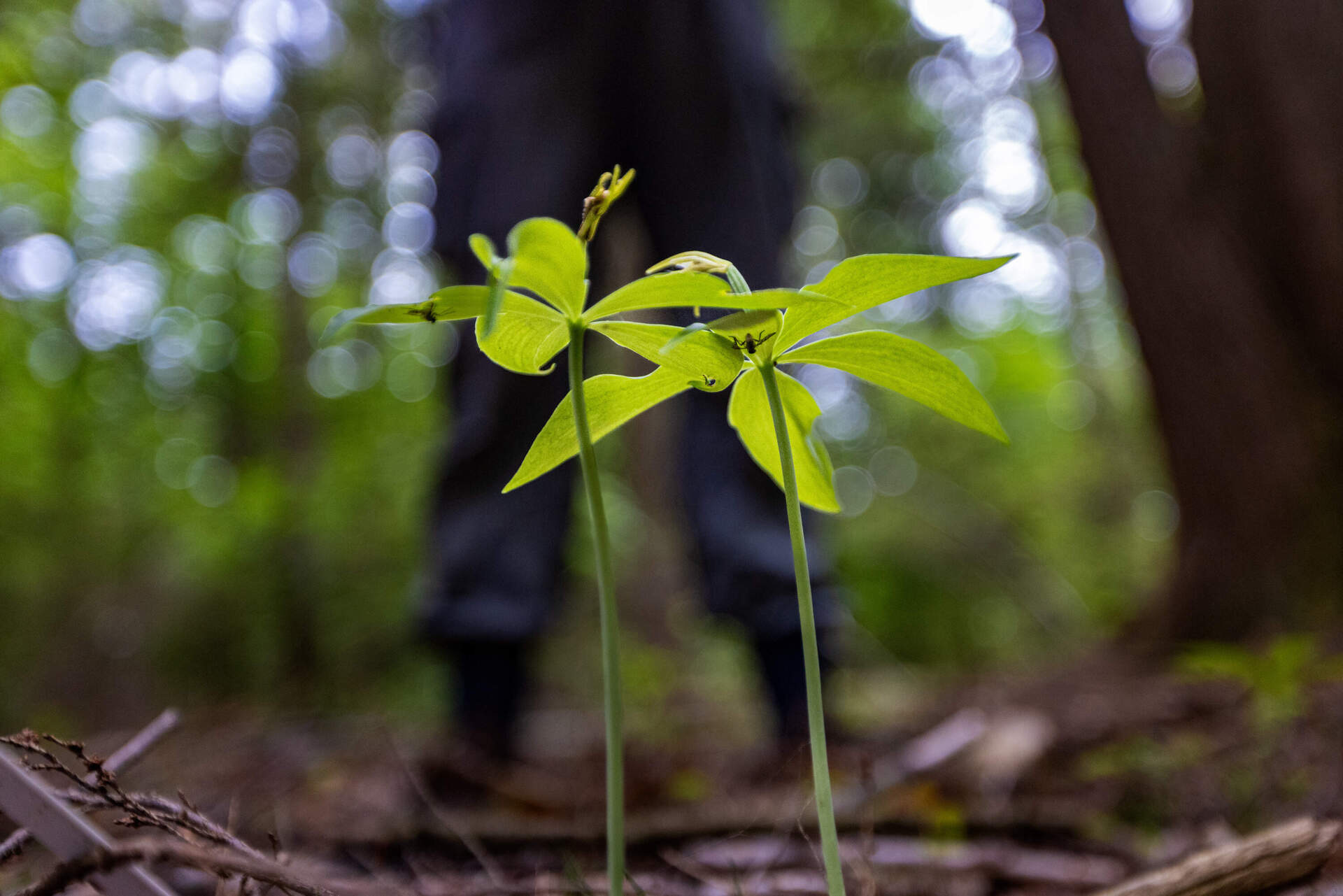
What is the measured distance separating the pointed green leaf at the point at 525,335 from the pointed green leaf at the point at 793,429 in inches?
4.4

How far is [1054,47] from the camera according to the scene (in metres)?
2.67

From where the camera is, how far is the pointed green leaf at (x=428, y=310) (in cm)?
34

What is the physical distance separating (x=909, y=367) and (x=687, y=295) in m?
0.14

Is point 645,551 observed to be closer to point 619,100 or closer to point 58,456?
point 58,456

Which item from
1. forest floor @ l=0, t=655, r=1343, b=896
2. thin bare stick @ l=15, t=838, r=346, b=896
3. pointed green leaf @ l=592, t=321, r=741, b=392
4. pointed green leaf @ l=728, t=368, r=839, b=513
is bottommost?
forest floor @ l=0, t=655, r=1343, b=896

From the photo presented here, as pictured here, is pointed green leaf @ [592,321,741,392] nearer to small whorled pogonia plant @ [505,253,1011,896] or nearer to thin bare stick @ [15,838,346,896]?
small whorled pogonia plant @ [505,253,1011,896]

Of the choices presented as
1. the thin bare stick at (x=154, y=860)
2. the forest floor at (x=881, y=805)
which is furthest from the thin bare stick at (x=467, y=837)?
the thin bare stick at (x=154, y=860)

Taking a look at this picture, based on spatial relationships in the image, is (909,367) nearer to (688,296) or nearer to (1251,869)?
(688,296)

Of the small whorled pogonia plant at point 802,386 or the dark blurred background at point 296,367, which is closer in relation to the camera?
the small whorled pogonia plant at point 802,386

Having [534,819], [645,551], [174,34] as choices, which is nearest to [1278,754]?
[534,819]

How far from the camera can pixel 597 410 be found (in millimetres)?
439

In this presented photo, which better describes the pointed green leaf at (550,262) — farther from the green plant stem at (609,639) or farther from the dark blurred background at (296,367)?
the dark blurred background at (296,367)

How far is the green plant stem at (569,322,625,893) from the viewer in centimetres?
33

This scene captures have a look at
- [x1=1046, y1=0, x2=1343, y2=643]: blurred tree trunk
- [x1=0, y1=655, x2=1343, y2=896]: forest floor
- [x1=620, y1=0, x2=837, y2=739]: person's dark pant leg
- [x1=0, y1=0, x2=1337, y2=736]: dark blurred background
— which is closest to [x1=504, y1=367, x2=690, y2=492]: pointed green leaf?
[x1=0, y1=655, x2=1343, y2=896]: forest floor
